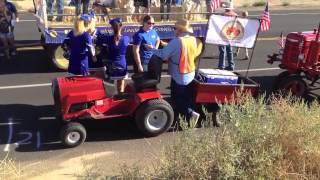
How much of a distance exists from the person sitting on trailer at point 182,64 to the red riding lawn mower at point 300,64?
8.36 ft

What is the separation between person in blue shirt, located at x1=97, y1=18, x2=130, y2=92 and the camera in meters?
8.90

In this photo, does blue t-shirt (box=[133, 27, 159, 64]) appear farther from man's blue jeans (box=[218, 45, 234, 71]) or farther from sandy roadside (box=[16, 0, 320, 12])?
sandy roadside (box=[16, 0, 320, 12])

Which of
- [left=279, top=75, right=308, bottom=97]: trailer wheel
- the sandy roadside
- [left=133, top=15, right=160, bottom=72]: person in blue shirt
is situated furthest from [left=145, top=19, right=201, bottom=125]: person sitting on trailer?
the sandy roadside

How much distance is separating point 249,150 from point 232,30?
3.80m

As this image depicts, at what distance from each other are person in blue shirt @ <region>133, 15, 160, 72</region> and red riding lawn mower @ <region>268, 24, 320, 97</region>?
105 inches

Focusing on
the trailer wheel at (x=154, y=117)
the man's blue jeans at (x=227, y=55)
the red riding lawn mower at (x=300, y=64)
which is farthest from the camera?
the man's blue jeans at (x=227, y=55)

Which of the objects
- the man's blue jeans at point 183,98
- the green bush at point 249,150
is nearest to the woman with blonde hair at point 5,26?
the man's blue jeans at point 183,98

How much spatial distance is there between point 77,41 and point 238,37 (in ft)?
8.81

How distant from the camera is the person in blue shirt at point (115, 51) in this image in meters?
8.90

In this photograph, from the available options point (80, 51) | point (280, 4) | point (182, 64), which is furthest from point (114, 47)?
point (280, 4)

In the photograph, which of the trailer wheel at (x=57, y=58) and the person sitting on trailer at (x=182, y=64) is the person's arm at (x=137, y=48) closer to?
the person sitting on trailer at (x=182, y=64)

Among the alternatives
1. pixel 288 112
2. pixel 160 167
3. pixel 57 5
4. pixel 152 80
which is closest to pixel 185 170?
pixel 160 167

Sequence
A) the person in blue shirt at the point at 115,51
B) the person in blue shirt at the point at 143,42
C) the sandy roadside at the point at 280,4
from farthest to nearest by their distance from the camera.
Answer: the sandy roadside at the point at 280,4 → the person in blue shirt at the point at 143,42 → the person in blue shirt at the point at 115,51

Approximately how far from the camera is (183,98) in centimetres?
838
